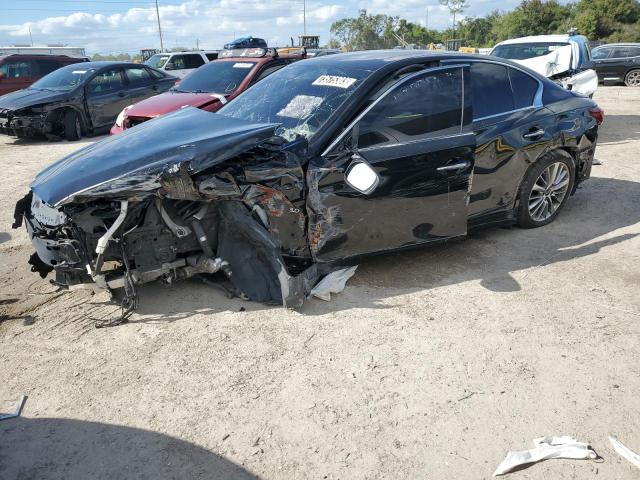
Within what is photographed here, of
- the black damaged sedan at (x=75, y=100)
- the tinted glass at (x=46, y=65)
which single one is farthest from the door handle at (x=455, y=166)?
the tinted glass at (x=46, y=65)

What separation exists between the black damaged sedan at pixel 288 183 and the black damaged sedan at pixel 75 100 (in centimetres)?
752

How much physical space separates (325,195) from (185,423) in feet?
5.70

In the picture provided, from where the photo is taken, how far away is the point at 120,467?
239 centimetres

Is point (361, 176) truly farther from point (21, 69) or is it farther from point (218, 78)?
point (21, 69)

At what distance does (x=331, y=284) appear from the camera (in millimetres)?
3881

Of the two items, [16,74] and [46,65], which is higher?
[46,65]

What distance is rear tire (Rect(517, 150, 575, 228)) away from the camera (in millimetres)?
4797

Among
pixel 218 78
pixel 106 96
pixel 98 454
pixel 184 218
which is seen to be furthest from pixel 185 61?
pixel 98 454

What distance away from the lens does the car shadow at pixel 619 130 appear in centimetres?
946

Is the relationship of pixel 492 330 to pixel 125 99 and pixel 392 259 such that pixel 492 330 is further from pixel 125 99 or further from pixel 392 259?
pixel 125 99

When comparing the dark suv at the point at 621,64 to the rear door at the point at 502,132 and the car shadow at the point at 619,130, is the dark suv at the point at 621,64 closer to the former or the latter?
the car shadow at the point at 619,130

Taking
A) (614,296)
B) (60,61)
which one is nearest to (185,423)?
(614,296)

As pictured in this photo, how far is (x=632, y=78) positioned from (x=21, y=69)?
66.3 ft

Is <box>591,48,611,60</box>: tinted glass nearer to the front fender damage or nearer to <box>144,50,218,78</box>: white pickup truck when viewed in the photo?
<box>144,50,218,78</box>: white pickup truck
